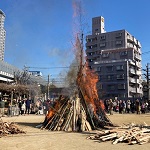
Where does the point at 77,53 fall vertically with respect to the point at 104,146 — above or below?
above

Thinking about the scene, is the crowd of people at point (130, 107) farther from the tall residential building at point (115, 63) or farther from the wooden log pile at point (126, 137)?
the tall residential building at point (115, 63)

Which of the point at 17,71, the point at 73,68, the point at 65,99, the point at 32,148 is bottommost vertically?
the point at 32,148

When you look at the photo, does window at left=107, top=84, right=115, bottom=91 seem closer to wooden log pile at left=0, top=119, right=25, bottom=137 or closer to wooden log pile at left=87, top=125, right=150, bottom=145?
wooden log pile at left=0, top=119, right=25, bottom=137

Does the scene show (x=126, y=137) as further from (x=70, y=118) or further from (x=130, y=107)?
(x=130, y=107)

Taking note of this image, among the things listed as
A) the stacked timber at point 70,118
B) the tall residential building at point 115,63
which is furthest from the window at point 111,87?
the stacked timber at point 70,118

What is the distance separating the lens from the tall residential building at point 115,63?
7250cm

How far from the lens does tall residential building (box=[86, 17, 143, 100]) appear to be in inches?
2854

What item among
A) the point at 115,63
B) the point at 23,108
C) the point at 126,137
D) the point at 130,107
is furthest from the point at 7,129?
the point at 115,63

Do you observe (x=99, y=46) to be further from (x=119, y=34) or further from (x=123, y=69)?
(x=123, y=69)

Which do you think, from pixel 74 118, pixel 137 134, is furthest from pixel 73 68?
pixel 137 134

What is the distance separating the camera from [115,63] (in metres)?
73.1

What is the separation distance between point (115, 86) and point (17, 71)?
1183 inches

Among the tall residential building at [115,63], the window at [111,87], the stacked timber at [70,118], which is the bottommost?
the stacked timber at [70,118]

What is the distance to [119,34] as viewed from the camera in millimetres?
84750
